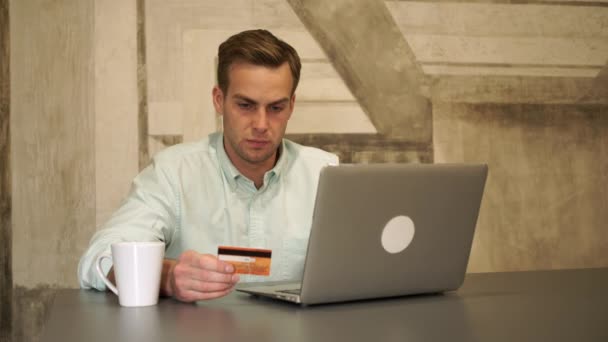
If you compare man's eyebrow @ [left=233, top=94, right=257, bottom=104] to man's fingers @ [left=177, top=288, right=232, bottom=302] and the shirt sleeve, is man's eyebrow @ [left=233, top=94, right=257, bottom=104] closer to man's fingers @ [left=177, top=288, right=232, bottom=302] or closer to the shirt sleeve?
the shirt sleeve

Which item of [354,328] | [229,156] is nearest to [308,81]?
[229,156]

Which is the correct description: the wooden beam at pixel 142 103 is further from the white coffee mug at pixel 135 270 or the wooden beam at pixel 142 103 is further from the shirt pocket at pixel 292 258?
the white coffee mug at pixel 135 270

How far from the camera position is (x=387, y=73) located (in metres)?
2.78

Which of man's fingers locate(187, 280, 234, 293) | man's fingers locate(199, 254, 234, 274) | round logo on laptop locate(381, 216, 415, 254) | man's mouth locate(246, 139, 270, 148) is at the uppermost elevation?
man's mouth locate(246, 139, 270, 148)

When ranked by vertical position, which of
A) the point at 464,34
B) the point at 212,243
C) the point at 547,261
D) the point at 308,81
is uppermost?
the point at 464,34

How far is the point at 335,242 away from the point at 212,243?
2.81 feet

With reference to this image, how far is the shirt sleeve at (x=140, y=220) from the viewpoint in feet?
4.83

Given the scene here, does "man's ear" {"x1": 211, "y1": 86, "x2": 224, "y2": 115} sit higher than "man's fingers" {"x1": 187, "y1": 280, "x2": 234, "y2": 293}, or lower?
higher

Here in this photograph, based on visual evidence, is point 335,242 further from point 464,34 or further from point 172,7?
point 464,34

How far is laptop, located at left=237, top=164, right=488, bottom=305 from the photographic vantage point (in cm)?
116

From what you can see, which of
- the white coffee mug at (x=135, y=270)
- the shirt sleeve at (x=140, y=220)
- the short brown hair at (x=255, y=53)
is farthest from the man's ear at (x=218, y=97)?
the white coffee mug at (x=135, y=270)

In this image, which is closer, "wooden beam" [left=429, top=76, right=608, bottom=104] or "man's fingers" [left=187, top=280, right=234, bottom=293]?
"man's fingers" [left=187, top=280, right=234, bottom=293]

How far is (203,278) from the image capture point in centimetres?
122

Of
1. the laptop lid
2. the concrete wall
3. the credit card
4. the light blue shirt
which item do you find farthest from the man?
the laptop lid
